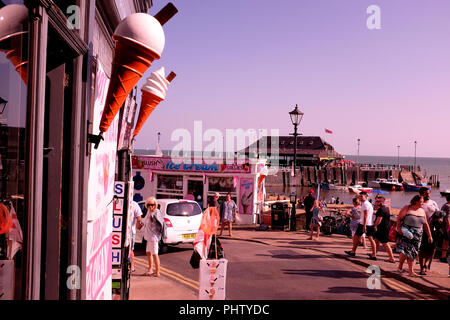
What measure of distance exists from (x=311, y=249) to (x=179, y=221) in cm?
462

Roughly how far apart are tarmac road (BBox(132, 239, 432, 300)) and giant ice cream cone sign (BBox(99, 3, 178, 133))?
19.1 feet

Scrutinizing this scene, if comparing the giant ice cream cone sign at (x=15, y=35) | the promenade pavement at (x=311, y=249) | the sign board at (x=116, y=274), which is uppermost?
the giant ice cream cone sign at (x=15, y=35)

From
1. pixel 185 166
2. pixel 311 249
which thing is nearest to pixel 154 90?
pixel 311 249

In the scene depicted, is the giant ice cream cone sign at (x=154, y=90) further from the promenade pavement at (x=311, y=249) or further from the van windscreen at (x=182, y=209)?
the van windscreen at (x=182, y=209)

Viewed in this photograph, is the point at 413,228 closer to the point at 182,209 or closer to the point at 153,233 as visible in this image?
the point at 153,233

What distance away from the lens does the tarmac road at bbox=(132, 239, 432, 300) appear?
24.7 feet

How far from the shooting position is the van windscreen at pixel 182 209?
11934 millimetres

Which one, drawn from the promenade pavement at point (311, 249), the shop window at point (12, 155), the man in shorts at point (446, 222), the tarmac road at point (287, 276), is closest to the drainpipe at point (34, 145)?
the shop window at point (12, 155)

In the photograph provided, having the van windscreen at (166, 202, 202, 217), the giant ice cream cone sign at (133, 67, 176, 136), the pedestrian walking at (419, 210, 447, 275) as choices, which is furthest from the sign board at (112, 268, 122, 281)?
the pedestrian walking at (419, 210, 447, 275)

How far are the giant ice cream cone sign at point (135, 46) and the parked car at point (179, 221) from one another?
9263mm

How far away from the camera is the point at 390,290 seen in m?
7.93

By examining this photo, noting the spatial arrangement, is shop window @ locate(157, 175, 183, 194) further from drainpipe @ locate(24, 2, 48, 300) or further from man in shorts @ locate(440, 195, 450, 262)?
drainpipe @ locate(24, 2, 48, 300)
